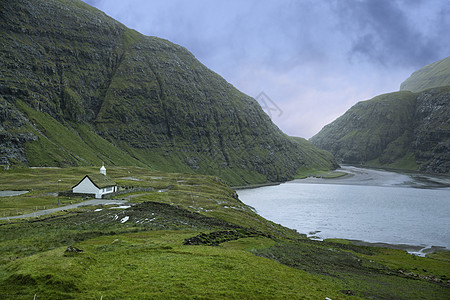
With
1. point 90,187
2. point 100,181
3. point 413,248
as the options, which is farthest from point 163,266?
point 413,248

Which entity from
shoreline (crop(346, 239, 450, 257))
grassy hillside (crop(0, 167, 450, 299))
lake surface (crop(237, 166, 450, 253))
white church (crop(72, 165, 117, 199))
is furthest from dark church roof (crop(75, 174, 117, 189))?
shoreline (crop(346, 239, 450, 257))

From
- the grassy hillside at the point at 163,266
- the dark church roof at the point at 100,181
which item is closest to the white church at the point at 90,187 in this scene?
the dark church roof at the point at 100,181

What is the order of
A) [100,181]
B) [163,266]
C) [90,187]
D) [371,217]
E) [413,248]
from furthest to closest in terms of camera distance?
[371,217] < [413,248] < [100,181] < [90,187] < [163,266]

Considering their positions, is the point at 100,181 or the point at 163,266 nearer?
the point at 163,266

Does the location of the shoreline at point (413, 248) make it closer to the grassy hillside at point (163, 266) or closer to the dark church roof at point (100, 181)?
the grassy hillside at point (163, 266)

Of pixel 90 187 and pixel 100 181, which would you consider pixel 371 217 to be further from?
pixel 90 187

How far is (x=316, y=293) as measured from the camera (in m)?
24.9

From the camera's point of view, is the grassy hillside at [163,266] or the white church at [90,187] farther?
the white church at [90,187]

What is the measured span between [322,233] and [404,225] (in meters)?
36.8

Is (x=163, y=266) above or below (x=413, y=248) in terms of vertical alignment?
above

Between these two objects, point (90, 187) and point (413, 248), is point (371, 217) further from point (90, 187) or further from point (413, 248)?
point (90, 187)

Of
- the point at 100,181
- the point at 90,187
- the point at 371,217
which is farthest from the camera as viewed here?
the point at 371,217

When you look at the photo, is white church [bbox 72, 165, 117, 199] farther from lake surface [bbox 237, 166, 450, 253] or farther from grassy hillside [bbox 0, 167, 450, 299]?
lake surface [bbox 237, 166, 450, 253]

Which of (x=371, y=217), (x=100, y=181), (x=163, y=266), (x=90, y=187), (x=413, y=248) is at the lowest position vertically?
(x=413, y=248)
